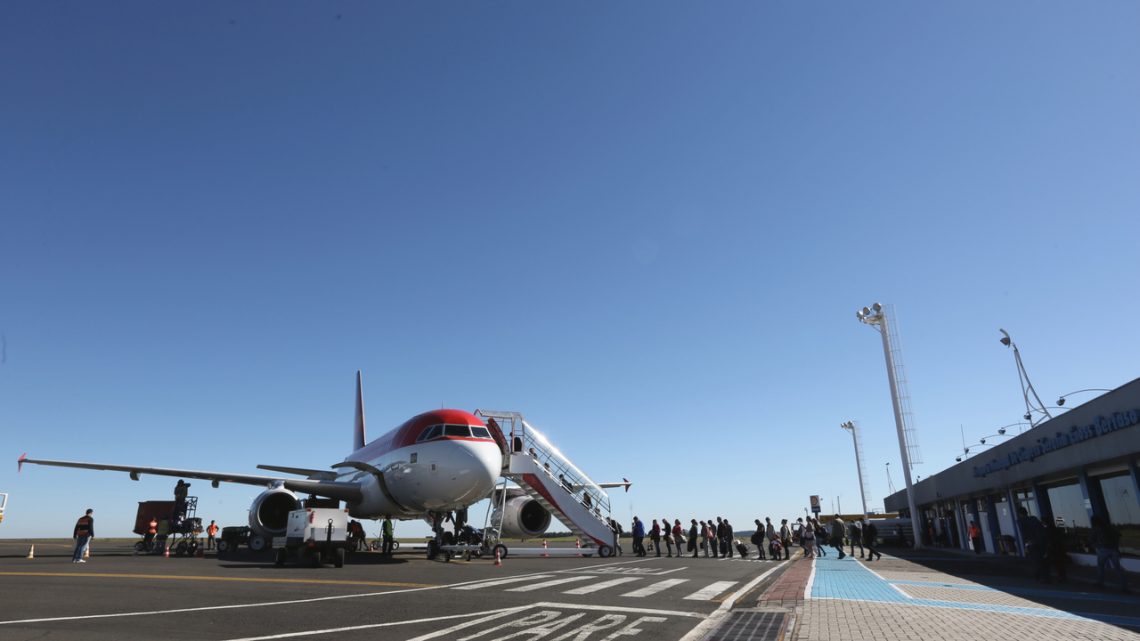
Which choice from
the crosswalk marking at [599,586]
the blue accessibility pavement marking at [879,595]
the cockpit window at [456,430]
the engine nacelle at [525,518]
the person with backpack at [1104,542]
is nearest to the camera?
the blue accessibility pavement marking at [879,595]

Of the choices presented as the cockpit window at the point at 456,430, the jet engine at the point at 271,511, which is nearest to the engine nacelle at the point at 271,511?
the jet engine at the point at 271,511

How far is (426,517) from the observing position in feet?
74.1

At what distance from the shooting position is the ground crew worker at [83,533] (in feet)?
62.6

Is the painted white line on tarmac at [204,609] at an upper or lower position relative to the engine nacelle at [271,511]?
lower

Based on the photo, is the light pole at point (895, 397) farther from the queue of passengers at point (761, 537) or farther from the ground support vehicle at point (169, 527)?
the ground support vehicle at point (169, 527)

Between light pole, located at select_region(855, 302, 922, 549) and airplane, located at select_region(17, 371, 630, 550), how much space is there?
2142 centimetres

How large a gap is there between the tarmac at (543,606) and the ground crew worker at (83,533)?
3886mm

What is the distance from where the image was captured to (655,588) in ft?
41.9

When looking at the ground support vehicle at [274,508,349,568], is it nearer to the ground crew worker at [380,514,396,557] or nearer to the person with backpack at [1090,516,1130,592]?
the ground crew worker at [380,514,396,557]

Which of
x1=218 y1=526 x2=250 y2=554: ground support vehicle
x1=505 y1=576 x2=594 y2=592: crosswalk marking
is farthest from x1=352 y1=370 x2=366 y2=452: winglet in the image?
x1=505 y1=576 x2=594 y2=592: crosswalk marking

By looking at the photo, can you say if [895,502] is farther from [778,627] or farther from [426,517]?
[778,627]

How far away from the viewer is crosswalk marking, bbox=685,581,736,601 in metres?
11.4

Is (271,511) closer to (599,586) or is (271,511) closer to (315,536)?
(315,536)

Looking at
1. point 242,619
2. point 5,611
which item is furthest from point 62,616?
point 242,619
